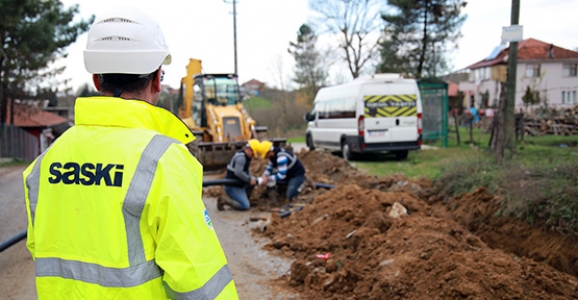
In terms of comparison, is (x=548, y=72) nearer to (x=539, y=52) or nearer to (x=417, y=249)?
(x=539, y=52)

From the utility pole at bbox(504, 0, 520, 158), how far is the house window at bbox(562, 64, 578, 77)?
158 centimetres

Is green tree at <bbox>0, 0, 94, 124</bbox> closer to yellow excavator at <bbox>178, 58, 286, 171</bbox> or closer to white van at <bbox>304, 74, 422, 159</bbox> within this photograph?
yellow excavator at <bbox>178, 58, 286, 171</bbox>

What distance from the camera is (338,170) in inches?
558

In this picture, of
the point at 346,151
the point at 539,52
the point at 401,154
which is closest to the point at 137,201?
the point at 539,52

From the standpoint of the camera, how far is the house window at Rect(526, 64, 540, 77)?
1385cm

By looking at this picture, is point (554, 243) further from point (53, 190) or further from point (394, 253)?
point (53, 190)

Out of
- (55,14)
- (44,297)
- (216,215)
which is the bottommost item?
(216,215)

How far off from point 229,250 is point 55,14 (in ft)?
68.9

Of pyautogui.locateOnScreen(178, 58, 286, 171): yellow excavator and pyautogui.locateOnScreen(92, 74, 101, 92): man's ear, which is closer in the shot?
pyautogui.locateOnScreen(92, 74, 101, 92): man's ear

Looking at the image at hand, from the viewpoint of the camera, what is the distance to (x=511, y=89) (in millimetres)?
12297

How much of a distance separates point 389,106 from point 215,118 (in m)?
5.49

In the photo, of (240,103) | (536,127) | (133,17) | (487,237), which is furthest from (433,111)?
(133,17)

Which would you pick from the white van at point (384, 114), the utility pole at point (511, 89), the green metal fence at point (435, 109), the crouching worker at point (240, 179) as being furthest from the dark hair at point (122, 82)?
the green metal fence at point (435, 109)

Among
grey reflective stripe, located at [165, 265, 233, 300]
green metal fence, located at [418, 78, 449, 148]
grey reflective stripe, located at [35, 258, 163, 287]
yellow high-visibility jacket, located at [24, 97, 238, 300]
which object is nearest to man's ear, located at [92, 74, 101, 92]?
yellow high-visibility jacket, located at [24, 97, 238, 300]
